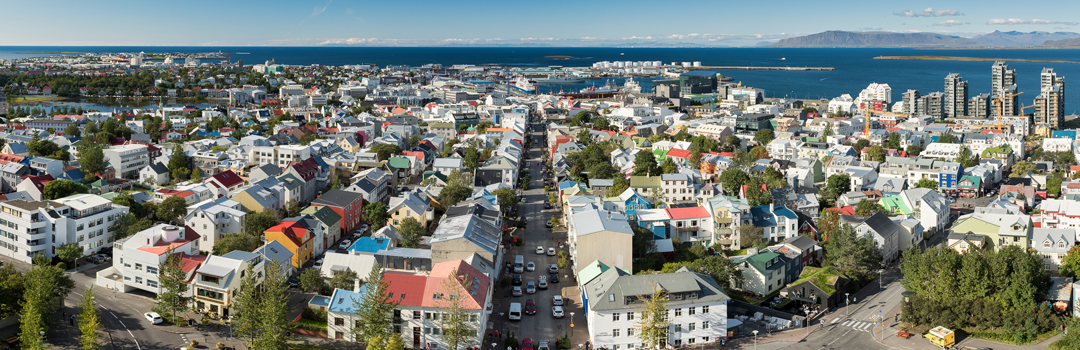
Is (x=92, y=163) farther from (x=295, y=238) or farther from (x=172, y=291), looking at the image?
(x=172, y=291)

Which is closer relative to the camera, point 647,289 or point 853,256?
point 647,289

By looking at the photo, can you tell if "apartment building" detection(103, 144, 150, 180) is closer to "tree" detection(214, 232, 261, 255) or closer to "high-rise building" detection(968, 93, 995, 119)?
"tree" detection(214, 232, 261, 255)

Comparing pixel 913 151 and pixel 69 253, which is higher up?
pixel 913 151

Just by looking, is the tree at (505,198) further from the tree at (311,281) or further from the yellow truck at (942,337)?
the yellow truck at (942,337)

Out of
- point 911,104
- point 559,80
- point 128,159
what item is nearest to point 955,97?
point 911,104

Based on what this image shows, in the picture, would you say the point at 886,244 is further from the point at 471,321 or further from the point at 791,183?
the point at 471,321

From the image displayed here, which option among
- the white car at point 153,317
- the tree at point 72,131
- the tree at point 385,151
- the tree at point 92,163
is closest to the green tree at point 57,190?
the tree at point 92,163
